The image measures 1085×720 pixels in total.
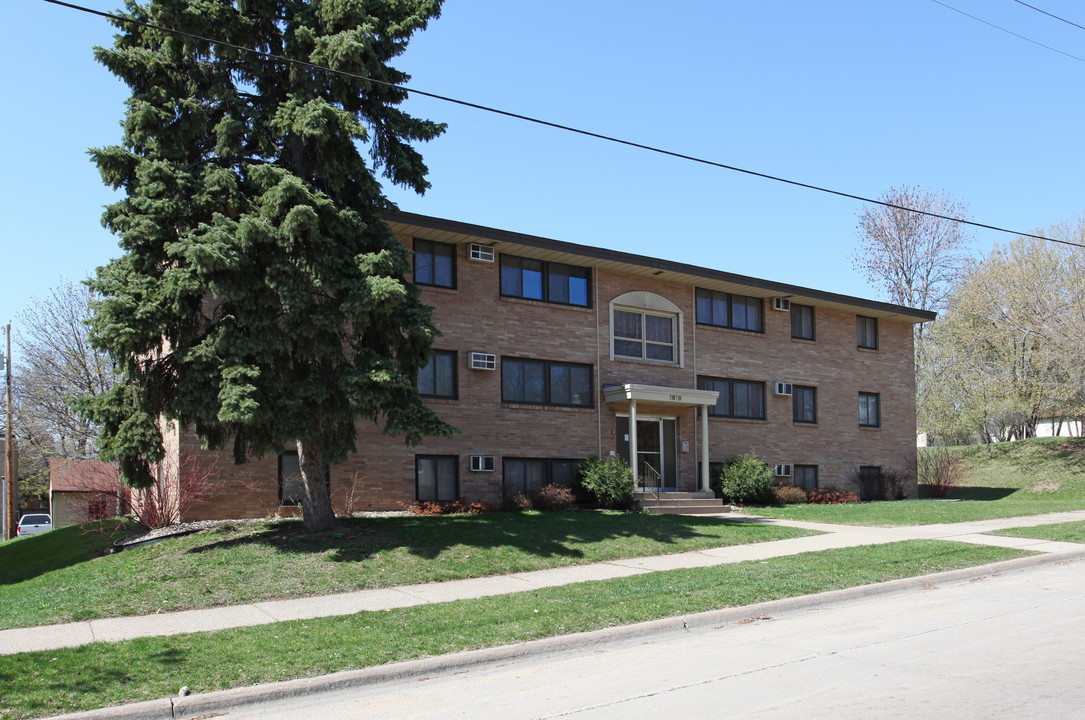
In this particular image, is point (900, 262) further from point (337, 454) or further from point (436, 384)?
point (337, 454)

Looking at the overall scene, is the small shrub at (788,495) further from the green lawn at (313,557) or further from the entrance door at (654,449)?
the green lawn at (313,557)

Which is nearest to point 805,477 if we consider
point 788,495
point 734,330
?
point 788,495

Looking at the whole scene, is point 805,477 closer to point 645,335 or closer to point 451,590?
point 645,335

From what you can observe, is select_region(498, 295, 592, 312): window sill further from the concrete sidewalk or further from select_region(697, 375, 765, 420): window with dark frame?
the concrete sidewalk

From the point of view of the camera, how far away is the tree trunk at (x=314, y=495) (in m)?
14.6

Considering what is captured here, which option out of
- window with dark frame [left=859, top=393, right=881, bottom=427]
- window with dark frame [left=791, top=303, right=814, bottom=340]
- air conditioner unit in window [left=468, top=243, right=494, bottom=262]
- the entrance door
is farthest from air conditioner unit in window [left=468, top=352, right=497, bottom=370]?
window with dark frame [left=859, top=393, right=881, bottom=427]

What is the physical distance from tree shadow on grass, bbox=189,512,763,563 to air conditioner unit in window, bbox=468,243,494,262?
21.6 feet

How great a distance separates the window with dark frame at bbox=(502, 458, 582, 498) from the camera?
70.4 feet

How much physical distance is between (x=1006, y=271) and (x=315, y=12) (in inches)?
1294

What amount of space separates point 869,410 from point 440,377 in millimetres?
16453

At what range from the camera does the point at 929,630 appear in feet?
28.3

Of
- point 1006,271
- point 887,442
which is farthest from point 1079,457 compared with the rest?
point 887,442

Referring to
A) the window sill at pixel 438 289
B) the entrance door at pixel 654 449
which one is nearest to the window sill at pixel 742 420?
the entrance door at pixel 654 449

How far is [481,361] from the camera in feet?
68.6
